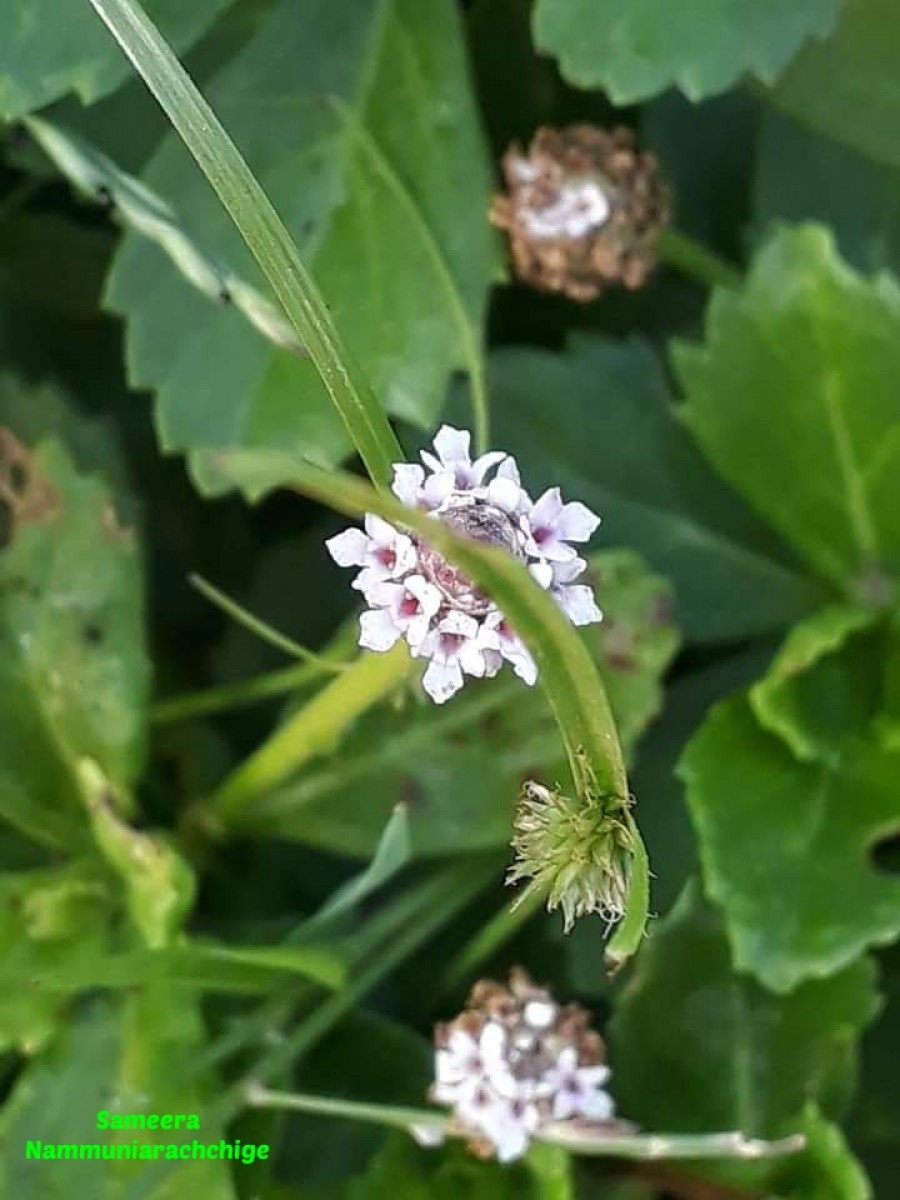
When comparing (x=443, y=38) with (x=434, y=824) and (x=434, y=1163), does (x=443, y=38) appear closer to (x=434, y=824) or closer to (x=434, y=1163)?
(x=434, y=824)

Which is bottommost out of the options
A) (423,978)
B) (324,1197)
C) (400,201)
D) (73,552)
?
(324,1197)

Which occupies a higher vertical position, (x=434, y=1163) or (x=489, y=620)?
(x=489, y=620)

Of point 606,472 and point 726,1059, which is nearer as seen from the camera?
point 726,1059

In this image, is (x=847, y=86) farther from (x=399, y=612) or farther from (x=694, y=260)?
(x=399, y=612)

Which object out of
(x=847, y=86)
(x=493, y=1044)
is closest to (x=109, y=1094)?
(x=493, y=1044)

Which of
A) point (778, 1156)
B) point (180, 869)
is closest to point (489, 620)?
point (180, 869)

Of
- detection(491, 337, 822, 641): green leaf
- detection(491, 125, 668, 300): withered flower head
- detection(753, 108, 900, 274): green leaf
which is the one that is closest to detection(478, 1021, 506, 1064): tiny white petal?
detection(491, 337, 822, 641): green leaf

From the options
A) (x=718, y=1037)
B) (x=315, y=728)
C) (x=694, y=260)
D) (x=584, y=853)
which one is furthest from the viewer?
(x=694, y=260)
